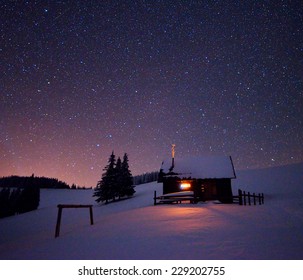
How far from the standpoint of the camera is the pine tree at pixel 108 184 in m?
40.4

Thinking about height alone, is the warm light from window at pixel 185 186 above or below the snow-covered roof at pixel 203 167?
below

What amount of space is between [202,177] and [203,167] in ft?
6.81

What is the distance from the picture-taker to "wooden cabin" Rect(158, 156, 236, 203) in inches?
1011

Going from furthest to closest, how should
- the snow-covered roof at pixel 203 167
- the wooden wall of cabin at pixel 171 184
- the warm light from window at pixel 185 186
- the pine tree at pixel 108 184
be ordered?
the pine tree at pixel 108 184, the wooden wall of cabin at pixel 171 184, the snow-covered roof at pixel 203 167, the warm light from window at pixel 185 186

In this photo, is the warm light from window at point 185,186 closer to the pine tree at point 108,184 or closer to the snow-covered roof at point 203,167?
the snow-covered roof at point 203,167

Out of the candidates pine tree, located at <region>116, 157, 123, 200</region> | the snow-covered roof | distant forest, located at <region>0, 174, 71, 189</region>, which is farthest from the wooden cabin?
distant forest, located at <region>0, 174, 71, 189</region>

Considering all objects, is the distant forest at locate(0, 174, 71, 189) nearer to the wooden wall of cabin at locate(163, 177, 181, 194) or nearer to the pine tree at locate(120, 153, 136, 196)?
the pine tree at locate(120, 153, 136, 196)

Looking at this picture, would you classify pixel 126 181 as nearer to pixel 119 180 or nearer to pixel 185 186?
pixel 119 180

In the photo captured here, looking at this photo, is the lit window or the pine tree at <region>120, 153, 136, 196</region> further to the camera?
the pine tree at <region>120, 153, 136, 196</region>

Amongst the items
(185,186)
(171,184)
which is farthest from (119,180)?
(185,186)

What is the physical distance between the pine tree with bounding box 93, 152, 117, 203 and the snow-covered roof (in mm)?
15529

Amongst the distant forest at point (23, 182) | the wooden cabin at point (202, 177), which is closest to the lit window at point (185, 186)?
the wooden cabin at point (202, 177)
